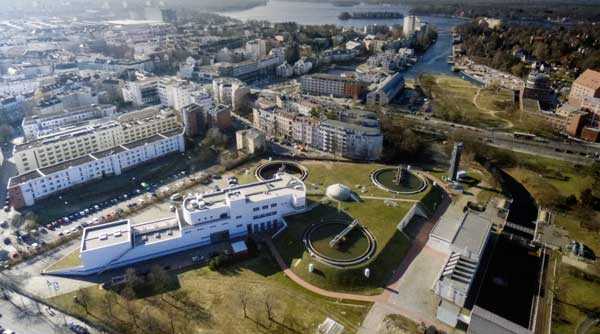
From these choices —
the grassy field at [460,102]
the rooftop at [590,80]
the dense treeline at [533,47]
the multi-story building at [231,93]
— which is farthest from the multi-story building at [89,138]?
the dense treeline at [533,47]

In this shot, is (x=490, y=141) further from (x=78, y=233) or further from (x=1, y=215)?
(x=1, y=215)

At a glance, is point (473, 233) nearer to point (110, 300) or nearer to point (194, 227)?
point (194, 227)

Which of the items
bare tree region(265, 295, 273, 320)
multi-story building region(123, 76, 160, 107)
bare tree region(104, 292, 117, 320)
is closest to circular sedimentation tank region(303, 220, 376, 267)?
bare tree region(265, 295, 273, 320)

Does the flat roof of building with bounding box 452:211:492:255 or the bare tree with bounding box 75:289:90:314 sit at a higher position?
the flat roof of building with bounding box 452:211:492:255

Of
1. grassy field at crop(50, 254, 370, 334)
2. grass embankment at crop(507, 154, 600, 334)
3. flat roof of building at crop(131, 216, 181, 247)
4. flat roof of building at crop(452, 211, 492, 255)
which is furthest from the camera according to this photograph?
flat roof of building at crop(131, 216, 181, 247)

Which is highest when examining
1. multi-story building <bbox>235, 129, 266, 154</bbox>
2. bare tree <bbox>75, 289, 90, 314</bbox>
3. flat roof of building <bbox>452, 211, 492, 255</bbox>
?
multi-story building <bbox>235, 129, 266, 154</bbox>

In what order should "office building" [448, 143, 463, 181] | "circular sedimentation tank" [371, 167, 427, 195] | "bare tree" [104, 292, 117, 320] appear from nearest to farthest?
"bare tree" [104, 292, 117, 320]
"circular sedimentation tank" [371, 167, 427, 195]
"office building" [448, 143, 463, 181]

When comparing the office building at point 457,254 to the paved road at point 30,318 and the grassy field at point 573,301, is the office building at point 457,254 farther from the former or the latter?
the paved road at point 30,318

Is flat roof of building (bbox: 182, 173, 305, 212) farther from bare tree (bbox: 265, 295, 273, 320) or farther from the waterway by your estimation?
the waterway
